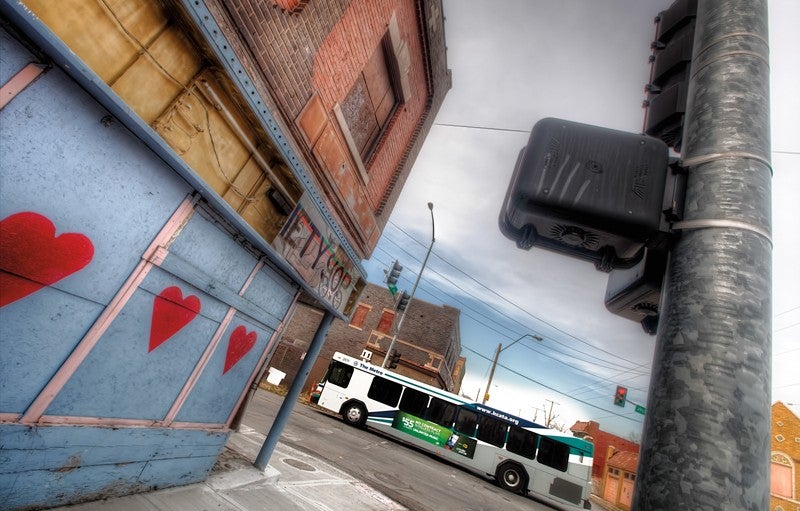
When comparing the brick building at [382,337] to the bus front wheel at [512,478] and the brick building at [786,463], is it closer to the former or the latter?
the bus front wheel at [512,478]

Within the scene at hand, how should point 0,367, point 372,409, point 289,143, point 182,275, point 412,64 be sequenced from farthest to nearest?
point 372,409, point 412,64, point 289,143, point 182,275, point 0,367

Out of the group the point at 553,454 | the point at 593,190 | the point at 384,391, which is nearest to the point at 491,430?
the point at 553,454

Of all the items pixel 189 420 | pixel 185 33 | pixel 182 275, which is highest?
pixel 185 33

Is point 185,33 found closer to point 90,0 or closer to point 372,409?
point 90,0

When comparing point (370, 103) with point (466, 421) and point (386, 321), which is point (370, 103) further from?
point (386, 321)

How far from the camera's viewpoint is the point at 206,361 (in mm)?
3879

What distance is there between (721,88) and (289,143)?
3.66 meters

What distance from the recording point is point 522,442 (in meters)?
15.3

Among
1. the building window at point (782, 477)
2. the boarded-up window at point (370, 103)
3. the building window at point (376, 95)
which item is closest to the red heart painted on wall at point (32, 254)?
the building window at point (376, 95)

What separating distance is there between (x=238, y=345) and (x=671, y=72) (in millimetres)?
4612

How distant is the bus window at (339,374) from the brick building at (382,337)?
10636 mm

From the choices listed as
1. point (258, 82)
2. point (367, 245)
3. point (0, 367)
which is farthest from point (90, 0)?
point (367, 245)

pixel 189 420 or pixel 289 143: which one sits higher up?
pixel 289 143

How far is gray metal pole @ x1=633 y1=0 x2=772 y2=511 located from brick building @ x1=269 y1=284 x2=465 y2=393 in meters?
28.6
